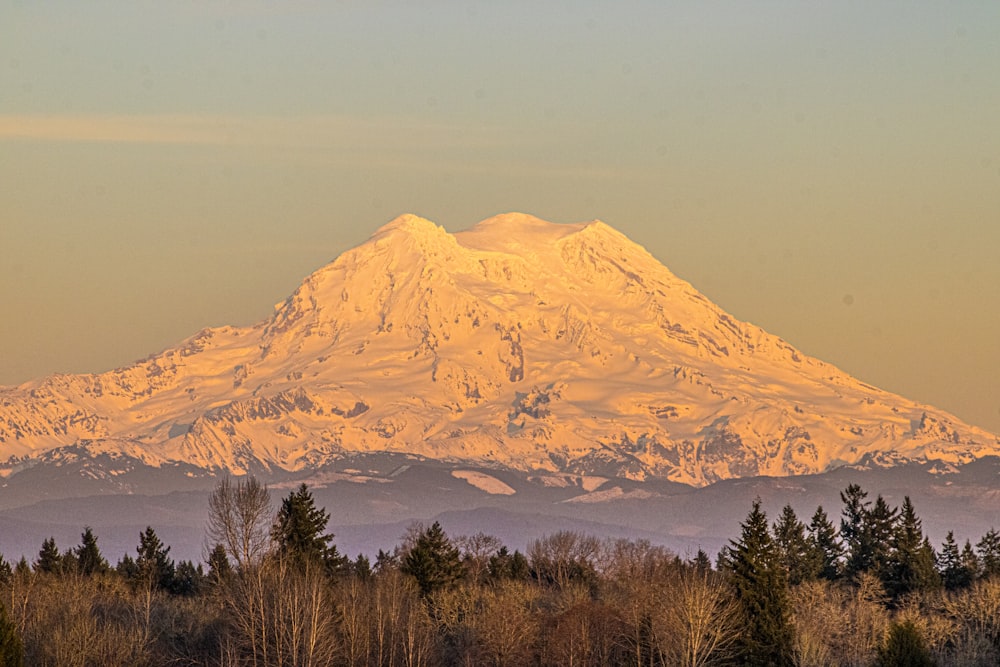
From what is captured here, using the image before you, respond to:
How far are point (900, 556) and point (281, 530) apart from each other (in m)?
52.8

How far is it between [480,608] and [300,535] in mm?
14208

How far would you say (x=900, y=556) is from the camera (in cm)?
16125

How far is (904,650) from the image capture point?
11194 cm

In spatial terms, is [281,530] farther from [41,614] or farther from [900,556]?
[900,556]

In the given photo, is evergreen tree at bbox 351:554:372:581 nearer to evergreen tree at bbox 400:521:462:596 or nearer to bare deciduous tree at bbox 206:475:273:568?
evergreen tree at bbox 400:521:462:596

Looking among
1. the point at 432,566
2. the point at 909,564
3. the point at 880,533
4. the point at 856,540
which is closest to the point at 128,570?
the point at 432,566

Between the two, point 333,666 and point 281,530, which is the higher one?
point 281,530

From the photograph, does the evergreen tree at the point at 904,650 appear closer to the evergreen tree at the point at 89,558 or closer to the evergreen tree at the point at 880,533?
the evergreen tree at the point at 880,533

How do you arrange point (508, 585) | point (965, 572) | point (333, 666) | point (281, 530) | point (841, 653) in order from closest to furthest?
point (333, 666), point (841, 653), point (281, 530), point (508, 585), point (965, 572)

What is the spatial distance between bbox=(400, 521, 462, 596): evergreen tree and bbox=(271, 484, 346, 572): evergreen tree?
7.28 m

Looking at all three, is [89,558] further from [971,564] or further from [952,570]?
[971,564]

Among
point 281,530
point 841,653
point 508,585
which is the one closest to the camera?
point 841,653

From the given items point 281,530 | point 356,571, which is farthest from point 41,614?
point 356,571

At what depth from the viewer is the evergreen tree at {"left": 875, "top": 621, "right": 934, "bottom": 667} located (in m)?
111
